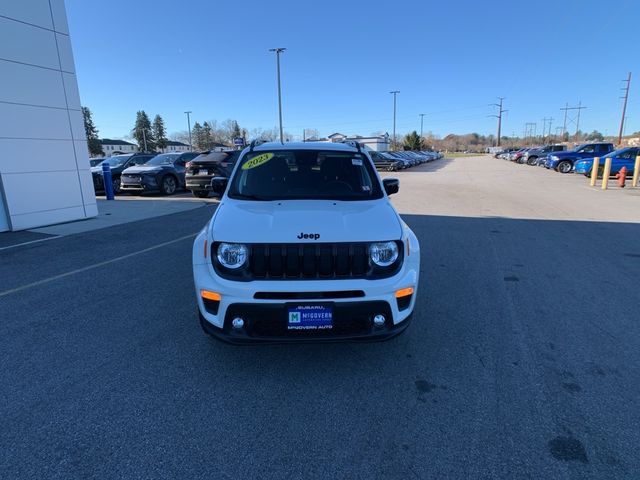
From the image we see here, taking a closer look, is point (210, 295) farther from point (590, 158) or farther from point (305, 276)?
point (590, 158)

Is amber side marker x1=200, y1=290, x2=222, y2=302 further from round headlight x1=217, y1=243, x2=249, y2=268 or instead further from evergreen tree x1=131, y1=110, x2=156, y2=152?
evergreen tree x1=131, y1=110, x2=156, y2=152

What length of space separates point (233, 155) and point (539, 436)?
14280 mm

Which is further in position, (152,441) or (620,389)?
(620,389)

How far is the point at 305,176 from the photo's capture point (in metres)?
4.27

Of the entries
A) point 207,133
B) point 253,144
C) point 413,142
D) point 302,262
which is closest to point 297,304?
point 302,262

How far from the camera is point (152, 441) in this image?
96.3 inches

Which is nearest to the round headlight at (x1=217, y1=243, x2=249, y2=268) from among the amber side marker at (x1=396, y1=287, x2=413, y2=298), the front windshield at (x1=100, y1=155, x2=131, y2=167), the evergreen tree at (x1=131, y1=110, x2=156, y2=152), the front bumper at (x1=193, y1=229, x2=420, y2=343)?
the front bumper at (x1=193, y1=229, x2=420, y2=343)

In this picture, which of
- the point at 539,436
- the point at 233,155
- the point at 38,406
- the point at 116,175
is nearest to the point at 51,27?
the point at 233,155

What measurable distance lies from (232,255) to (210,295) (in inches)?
13.2

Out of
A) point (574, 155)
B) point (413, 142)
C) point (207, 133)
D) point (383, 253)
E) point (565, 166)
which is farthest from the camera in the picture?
point (207, 133)

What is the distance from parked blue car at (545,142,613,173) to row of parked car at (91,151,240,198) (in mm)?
23337

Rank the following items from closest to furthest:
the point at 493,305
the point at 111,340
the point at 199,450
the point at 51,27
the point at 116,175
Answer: the point at 199,450 → the point at 111,340 → the point at 493,305 → the point at 51,27 → the point at 116,175

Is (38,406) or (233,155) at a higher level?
(233,155)

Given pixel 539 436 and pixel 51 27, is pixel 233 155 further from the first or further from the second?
pixel 539 436
